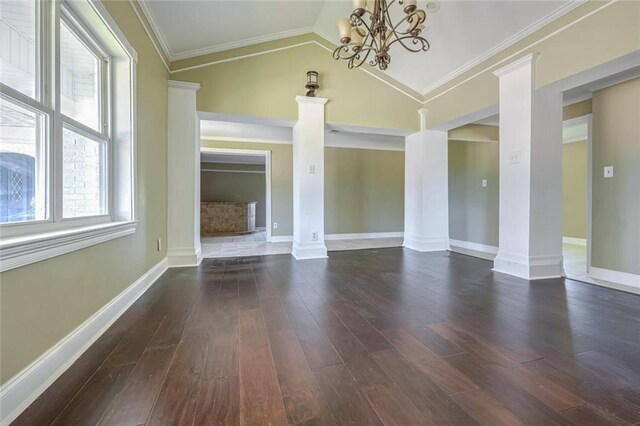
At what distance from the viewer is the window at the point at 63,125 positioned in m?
1.21

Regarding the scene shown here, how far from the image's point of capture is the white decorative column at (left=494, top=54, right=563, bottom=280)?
2908 millimetres

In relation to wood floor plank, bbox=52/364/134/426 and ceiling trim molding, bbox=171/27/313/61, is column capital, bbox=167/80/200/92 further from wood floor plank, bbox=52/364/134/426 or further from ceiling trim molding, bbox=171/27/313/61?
wood floor plank, bbox=52/364/134/426

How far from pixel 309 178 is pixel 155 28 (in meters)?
2.45

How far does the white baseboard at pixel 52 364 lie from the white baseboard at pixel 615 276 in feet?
15.6

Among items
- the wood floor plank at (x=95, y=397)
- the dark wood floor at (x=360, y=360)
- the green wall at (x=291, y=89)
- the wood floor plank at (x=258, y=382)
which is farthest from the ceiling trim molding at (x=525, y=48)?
the wood floor plank at (x=95, y=397)

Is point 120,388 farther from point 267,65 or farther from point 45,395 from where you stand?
point 267,65

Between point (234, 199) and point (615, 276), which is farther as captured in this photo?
point (234, 199)

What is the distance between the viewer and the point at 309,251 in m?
4.02

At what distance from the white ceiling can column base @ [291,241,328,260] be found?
294 centimetres

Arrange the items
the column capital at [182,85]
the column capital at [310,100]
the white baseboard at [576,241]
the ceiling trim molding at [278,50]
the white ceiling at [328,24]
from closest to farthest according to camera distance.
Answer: the white ceiling at [328,24] → the column capital at [182,85] → the ceiling trim molding at [278,50] → the column capital at [310,100] → the white baseboard at [576,241]

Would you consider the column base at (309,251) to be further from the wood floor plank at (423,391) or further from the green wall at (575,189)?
the green wall at (575,189)

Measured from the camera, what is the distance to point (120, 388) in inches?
46.3

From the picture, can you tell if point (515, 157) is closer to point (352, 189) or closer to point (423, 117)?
point (423, 117)

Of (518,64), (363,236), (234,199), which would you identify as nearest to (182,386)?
(518,64)
